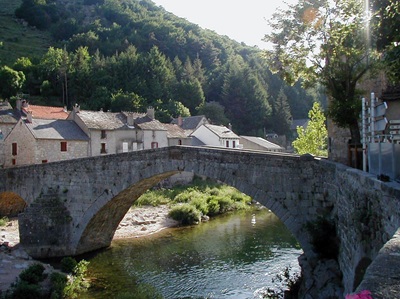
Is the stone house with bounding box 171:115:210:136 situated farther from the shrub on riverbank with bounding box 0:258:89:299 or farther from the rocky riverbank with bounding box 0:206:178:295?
the shrub on riverbank with bounding box 0:258:89:299

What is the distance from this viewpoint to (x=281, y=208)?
39.5 ft

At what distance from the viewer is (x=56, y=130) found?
28.3 m

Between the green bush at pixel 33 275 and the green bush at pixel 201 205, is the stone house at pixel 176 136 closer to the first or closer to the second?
the green bush at pixel 201 205

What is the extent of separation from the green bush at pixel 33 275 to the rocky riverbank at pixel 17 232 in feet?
2.00

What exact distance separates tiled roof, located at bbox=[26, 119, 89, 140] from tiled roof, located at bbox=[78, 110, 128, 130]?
878mm

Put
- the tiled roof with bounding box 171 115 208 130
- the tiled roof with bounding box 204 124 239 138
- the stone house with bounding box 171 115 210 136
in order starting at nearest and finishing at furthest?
the tiled roof with bounding box 204 124 239 138
the stone house with bounding box 171 115 210 136
the tiled roof with bounding box 171 115 208 130

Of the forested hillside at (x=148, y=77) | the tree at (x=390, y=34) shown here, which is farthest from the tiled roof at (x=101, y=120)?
the tree at (x=390, y=34)

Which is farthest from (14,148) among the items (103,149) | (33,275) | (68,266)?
(33,275)

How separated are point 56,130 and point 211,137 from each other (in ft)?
52.8

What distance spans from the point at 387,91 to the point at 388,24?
5.28 m

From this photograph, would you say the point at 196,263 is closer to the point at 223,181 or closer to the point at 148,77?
the point at 223,181

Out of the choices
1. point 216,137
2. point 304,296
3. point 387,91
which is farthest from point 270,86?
point 304,296

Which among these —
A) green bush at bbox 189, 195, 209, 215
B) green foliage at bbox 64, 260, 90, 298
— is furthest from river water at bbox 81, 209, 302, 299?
green bush at bbox 189, 195, 209, 215

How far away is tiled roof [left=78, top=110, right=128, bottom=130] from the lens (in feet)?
100
